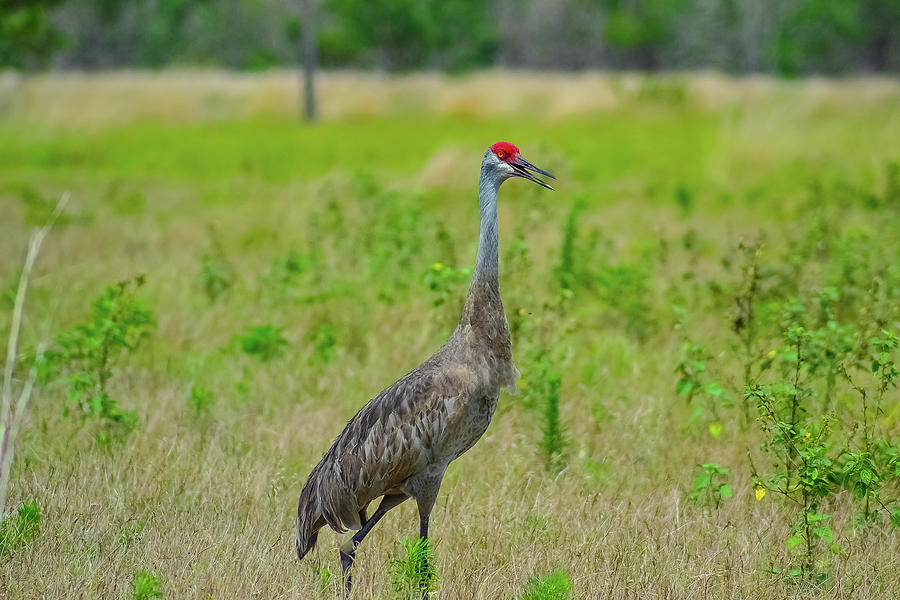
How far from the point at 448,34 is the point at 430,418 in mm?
56990

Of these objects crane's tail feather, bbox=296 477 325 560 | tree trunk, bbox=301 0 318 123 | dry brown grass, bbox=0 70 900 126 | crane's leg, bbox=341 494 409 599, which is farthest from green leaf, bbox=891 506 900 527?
tree trunk, bbox=301 0 318 123

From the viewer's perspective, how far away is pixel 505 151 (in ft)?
14.7

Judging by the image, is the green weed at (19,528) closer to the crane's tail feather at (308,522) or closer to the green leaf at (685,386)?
the crane's tail feather at (308,522)

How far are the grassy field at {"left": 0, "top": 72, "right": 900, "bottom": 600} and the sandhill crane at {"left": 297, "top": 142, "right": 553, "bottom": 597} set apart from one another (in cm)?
33

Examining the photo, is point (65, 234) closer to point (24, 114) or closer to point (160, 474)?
point (160, 474)

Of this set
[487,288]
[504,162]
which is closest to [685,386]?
[487,288]

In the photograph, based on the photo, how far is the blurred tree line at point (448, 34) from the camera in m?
55.5

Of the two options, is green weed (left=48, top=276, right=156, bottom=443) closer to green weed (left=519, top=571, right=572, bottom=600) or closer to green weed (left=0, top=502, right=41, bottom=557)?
green weed (left=0, top=502, right=41, bottom=557)

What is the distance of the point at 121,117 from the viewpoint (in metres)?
31.4

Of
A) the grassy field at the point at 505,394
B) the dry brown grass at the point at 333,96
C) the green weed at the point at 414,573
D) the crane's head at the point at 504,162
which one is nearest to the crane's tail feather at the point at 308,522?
the grassy field at the point at 505,394

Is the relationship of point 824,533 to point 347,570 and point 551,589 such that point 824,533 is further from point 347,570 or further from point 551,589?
point 347,570

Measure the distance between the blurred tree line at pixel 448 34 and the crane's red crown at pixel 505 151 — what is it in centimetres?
5113

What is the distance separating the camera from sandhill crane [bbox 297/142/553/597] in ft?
14.2

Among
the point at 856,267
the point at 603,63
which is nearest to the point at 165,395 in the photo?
the point at 856,267
